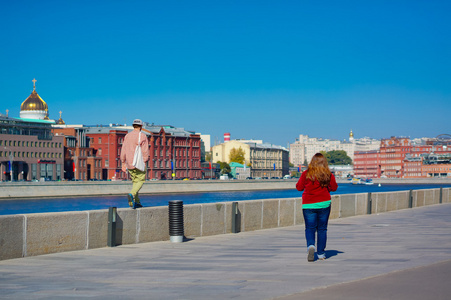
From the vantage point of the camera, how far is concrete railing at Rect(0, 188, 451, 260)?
11.7m

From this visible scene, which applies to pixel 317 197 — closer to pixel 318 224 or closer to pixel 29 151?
pixel 318 224

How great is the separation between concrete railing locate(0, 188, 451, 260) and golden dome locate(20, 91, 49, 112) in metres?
160

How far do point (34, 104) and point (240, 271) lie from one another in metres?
170

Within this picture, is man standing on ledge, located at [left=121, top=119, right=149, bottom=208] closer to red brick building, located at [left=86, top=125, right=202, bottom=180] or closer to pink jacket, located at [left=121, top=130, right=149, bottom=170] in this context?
pink jacket, located at [left=121, top=130, right=149, bottom=170]

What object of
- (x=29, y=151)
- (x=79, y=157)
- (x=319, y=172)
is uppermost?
(x=29, y=151)

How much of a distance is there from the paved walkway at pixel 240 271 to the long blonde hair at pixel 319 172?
4.21ft

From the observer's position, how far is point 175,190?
11031 centimetres

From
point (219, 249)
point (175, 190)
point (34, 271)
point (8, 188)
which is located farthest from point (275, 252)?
point (175, 190)

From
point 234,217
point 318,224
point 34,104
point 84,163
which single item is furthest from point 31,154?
point 318,224

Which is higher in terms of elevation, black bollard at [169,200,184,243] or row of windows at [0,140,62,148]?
row of windows at [0,140,62,148]

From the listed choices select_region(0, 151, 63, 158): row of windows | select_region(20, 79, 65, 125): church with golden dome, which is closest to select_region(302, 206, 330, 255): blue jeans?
select_region(0, 151, 63, 158): row of windows

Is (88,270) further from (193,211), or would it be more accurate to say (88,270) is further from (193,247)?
(193,211)

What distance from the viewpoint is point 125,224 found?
45.1ft

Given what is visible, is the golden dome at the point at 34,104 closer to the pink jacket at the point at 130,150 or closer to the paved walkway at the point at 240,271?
the paved walkway at the point at 240,271
